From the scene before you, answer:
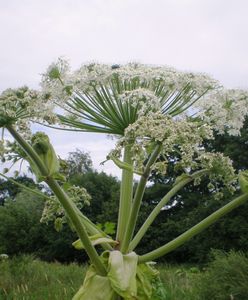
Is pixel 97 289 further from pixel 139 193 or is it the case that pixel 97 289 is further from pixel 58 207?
pixel 58 207

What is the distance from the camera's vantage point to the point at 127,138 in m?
1.99

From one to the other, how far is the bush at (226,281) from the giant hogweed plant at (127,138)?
351 centimetres

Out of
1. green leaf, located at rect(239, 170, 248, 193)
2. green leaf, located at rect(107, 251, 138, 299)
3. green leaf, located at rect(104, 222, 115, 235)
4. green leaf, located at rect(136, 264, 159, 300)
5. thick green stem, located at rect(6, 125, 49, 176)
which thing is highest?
thick green stem, located at rect(6, 125, 49, 176)

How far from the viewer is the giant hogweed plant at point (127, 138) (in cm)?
195

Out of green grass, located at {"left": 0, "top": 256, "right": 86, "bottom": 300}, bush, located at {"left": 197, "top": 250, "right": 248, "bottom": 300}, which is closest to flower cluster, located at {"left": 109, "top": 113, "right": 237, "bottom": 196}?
bush, located at {"left": 197, "top": 250, "right": 248, "bottom": 300}

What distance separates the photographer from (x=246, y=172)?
2059 mm

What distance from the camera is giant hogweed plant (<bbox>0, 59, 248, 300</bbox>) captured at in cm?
195

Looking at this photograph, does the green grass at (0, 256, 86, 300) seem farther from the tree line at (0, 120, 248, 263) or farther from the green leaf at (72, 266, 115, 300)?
the tree line at (0, 120, 248, 263)

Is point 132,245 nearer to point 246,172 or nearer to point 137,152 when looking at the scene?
point 137,152

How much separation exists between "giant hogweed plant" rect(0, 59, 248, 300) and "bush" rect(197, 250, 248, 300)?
11.5 ft

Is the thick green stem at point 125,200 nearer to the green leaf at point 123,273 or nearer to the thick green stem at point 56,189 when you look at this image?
the green leaf at point 123,273

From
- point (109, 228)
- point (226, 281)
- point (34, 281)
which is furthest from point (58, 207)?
point (34, 281)

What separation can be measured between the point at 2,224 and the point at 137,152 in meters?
29.5

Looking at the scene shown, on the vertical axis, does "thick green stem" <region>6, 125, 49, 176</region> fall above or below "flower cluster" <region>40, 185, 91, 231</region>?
above
